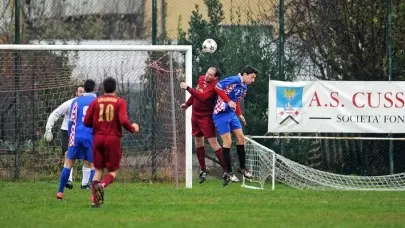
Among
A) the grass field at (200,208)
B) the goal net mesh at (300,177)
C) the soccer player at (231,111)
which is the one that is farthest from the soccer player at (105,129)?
the goal net mesh at (300,177)

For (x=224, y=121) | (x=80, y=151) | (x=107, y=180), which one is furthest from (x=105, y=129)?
(x=224, y=121)

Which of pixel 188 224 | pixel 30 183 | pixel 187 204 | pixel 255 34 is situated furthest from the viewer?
pixel 255 34

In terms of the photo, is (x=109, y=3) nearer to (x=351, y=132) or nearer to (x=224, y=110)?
(x=351, y=132)

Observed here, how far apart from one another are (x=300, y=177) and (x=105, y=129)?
23.7ft

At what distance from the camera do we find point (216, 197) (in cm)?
1625

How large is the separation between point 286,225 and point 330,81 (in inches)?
377

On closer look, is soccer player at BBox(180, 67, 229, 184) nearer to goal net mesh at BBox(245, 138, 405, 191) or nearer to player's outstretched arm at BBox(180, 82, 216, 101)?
player's outstretched arm at BBox(180, 82, 216, 101)

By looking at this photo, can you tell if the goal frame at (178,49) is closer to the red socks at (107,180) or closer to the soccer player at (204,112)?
the soccer player at (204,112)

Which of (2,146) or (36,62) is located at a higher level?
(36,62)

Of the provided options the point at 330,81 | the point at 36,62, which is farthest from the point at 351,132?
A: the point at 36,62

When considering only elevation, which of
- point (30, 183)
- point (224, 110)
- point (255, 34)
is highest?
point (255, 34)

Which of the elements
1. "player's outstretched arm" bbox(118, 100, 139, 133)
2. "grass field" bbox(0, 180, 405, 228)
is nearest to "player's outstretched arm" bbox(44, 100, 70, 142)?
"grass field" bbox(0, 180, 405, 228)

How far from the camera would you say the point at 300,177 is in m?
20.7

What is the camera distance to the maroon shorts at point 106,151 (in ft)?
46.7
